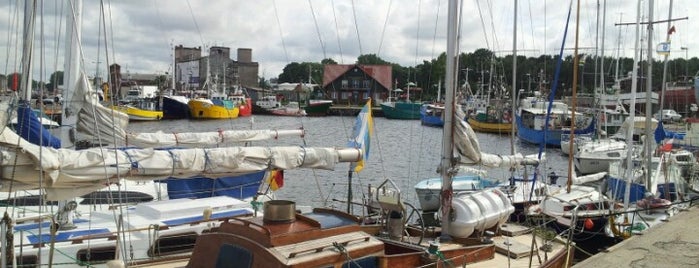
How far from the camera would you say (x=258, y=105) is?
129 m

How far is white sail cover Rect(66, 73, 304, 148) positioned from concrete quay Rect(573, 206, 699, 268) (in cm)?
1043

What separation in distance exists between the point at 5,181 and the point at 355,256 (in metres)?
5.82

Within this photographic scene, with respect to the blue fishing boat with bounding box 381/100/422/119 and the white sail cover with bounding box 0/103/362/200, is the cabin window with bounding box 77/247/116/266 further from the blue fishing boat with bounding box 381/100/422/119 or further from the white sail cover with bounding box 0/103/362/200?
the blue fishing boat with bounding box 381/100/422/119

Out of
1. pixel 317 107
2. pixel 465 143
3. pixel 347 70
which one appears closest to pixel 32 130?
pixel 465 143

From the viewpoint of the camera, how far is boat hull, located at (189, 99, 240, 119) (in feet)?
339

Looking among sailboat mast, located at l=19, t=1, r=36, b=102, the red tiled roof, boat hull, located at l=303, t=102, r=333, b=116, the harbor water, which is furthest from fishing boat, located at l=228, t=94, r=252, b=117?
sailboat mast, located at l=19, t=1, r=36, b=102

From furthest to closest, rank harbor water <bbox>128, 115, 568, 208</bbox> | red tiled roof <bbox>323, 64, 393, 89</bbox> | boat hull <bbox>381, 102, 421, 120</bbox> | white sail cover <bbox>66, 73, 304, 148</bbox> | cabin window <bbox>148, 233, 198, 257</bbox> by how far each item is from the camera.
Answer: red tiled roof <bbox>323, 64, 393, 89</bbox>
boat hull <bbox>381, 102, 421, 120</bbox>
harbor water <bbox>128, 115, 568, 208</bbox>
cabin window <bbox>148, 233, 198, 257</bbox>
white sail cover <bbox>66, 73, 304, 148</bbox>

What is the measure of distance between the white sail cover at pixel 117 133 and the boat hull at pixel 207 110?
83.9m

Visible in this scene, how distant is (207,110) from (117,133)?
90943mm

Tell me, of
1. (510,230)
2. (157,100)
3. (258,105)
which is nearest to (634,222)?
(510,230)

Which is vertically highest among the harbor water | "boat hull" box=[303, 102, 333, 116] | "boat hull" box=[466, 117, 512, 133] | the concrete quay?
"boat hull" box=[303, 102, 333, 116]

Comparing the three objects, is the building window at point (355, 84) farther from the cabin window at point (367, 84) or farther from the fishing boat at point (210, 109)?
the fishing boat at point (210, 109)

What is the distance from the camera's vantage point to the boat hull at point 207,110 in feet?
339

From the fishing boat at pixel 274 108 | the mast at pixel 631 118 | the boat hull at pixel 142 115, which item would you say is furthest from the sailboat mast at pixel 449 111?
the fishing boat at pixel 274 108
